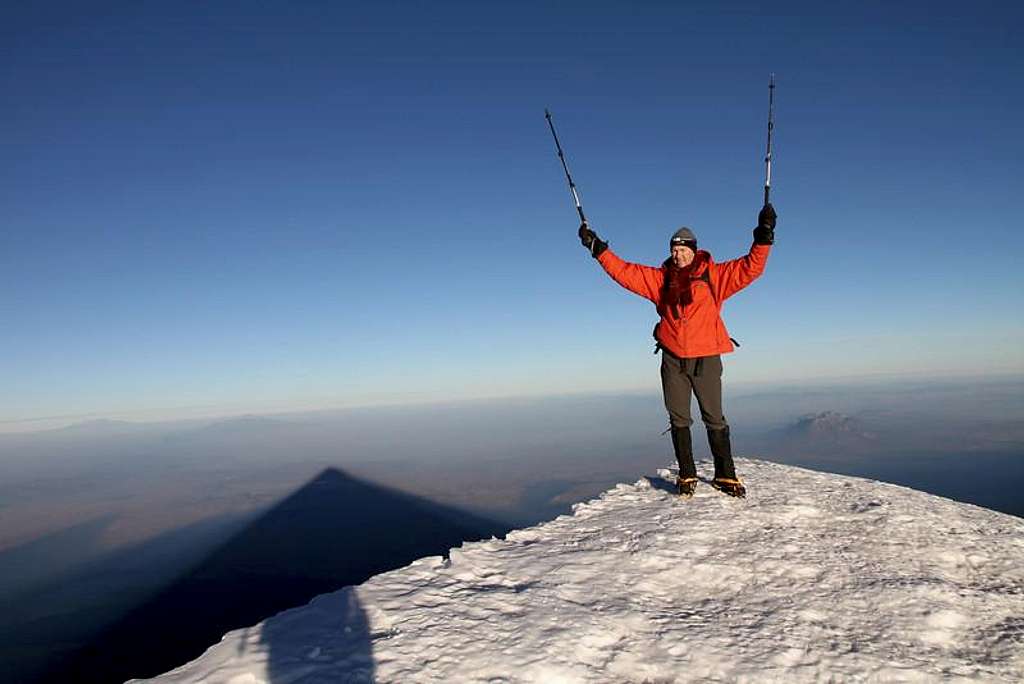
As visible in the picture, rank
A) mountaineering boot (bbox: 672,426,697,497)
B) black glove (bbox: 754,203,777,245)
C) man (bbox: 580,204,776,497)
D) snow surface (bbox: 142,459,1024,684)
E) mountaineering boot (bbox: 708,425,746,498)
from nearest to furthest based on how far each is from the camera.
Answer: snow surface (bbox: 142,459,1024,684)
black glove (bbox: 754,203,777,245)
man (bbox: 580,204,776,497)
mountaineering boot (bbox: 708,425,746,498)
mountaineering boot (bbox: 672,426,697,497)

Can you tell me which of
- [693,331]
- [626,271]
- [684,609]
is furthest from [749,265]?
[684,609]

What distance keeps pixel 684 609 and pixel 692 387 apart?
3.71 metres

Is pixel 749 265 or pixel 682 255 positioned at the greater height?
pixel 682 255

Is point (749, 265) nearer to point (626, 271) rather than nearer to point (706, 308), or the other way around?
point (706, 308)

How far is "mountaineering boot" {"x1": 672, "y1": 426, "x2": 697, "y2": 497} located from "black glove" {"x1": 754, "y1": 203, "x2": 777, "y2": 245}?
2.93m

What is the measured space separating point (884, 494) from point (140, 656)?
21587 cm

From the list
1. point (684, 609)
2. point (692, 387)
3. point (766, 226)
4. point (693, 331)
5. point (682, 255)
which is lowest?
point (684, 609)

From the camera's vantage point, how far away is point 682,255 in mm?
7320

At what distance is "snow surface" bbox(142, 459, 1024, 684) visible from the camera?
11.3ft

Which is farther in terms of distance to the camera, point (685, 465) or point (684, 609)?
point (685, 465)

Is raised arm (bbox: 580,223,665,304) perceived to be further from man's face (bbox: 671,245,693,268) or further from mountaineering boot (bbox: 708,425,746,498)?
mountaineering boot (bbox: 708,425,746,498)

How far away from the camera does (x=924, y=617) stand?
425cm

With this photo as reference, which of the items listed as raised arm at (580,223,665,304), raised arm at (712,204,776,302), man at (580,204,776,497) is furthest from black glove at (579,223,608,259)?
raised arm at (712,204,776,302)


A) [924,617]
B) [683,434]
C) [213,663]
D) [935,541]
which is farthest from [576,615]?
[935,541]
